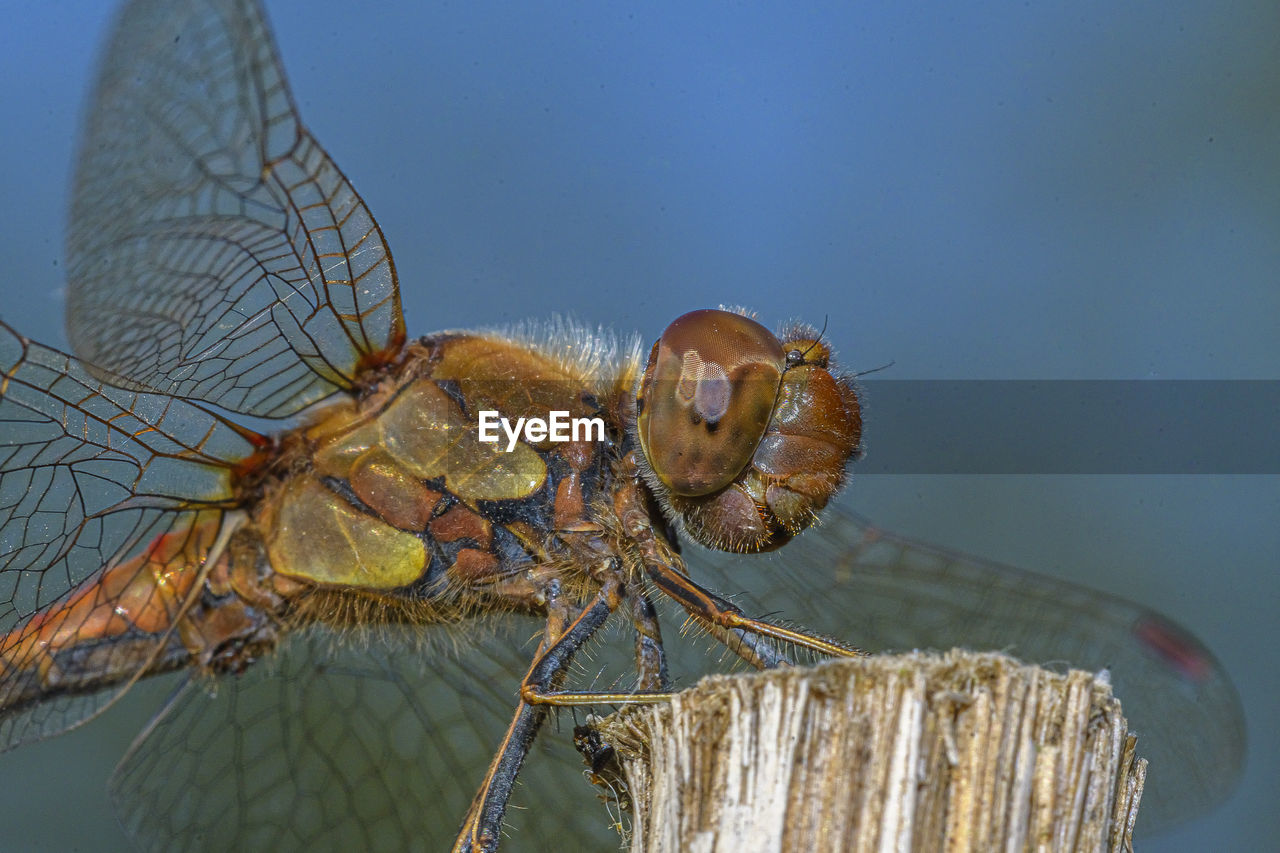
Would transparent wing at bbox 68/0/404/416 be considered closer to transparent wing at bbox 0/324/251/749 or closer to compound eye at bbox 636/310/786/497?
transparent wing at bbox 0/324/251/749

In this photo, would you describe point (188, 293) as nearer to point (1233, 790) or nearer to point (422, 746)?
point (422, 746)

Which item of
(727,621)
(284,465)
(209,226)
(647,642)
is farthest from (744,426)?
(209,226)

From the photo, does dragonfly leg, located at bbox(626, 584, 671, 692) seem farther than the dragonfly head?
Yes

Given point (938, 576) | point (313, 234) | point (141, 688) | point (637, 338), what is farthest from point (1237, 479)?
point (141, 688)

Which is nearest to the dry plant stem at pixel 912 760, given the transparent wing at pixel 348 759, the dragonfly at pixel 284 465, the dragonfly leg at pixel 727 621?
the dragonfly leg at pixel 727 621

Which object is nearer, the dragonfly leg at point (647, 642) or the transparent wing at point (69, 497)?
the transparent wing at point (69, 497)

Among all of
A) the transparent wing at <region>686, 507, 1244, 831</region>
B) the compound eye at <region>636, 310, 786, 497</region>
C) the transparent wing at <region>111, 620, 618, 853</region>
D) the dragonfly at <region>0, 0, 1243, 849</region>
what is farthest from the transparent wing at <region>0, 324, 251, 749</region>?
the transparent wing at <region>686, 507, 1244, 831</region>

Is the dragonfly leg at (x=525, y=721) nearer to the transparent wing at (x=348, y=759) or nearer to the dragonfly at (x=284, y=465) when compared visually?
the dragonfly at (x=284, y=465)

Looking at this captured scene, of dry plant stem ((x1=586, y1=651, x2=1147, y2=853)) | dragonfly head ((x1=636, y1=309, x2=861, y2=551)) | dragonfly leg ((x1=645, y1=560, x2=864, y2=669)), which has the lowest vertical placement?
dry plant stem ((x1=586, y1=651, x2=1147, y2=853))
